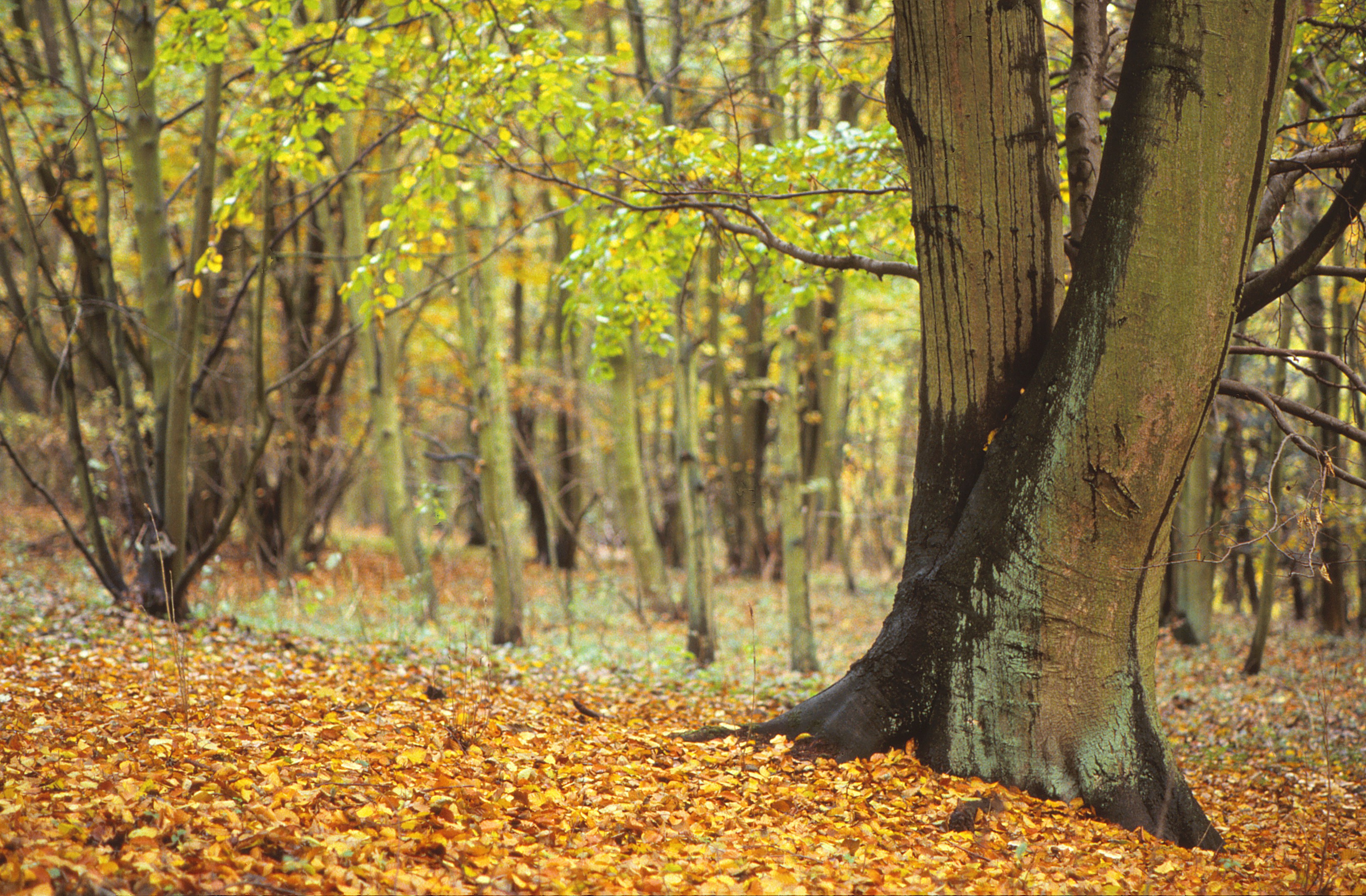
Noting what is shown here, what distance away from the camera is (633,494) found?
11.8m

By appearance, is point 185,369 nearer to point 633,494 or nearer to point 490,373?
point 490,373

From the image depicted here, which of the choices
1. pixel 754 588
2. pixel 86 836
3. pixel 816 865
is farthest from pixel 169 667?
pixel 754 588

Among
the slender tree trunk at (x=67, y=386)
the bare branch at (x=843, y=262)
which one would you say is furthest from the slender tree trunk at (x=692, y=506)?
the slender tree trunk at (x=67, y=386)

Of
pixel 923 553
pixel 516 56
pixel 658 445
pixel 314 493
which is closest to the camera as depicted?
pixel 923 553

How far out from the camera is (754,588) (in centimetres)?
1600

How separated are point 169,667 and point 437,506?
11.6 ft

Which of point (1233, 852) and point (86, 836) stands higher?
point (86, 836)

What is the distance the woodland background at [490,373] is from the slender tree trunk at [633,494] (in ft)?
0.18

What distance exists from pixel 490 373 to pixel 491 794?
21.4 feet

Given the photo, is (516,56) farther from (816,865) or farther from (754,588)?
(754,588)

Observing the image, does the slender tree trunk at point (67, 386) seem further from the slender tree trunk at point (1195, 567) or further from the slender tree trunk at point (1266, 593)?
the slender tree trunk at point (1195, 567)

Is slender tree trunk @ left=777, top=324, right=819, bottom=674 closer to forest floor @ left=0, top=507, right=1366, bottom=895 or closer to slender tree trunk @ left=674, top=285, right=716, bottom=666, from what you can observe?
slender tree trunk @ left=674, top=285, right=716, bottom=666

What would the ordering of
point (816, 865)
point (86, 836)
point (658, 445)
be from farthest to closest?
point (658, 445), point (816, 865), point (86, 836)

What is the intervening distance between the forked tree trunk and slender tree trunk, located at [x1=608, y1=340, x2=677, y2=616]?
7.73 metres
